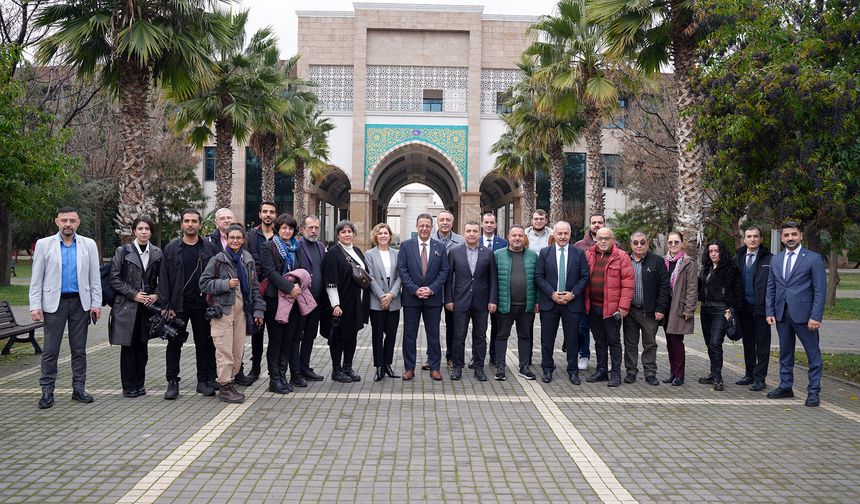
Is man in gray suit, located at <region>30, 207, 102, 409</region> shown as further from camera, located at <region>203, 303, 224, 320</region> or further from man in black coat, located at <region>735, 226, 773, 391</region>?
man in black coat, located at <region>735, 226, 773, 391</region>

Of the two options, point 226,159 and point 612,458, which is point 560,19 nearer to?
point 226,159

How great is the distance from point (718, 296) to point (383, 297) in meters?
3.80

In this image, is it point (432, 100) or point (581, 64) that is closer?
point (581, 64)

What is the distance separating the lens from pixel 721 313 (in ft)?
25.4

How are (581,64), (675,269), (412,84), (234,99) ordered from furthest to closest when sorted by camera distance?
(412,84), (234,99), (581,64), (675,269)

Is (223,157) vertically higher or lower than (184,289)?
higher

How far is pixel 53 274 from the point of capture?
6543 mm

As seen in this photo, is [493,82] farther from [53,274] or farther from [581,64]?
[53,274]

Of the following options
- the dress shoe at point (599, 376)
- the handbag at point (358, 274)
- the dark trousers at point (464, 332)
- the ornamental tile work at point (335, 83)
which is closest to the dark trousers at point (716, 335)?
the dress shoe at point (599, 376)

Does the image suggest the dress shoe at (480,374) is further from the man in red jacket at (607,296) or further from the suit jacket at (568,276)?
the man in red jacket at (607,296)

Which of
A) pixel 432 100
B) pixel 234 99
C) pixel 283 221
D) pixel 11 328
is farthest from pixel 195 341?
pixel 432 100

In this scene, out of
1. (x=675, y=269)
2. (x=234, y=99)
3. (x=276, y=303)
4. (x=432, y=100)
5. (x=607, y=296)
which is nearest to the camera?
(x=276, y=303)

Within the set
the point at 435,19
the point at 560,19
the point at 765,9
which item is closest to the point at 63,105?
the point at 560,19

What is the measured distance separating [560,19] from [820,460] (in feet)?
47.8
